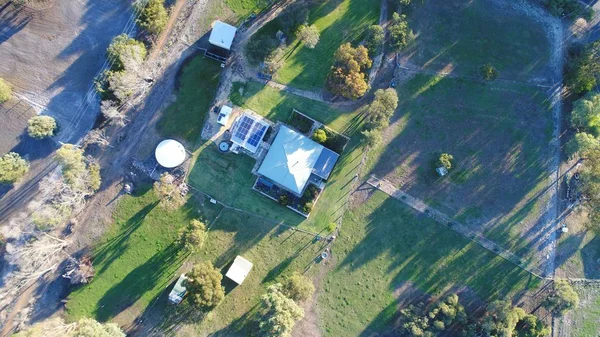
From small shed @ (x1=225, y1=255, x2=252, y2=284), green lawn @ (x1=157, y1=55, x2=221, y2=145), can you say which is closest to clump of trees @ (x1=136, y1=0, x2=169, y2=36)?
green lawn @ (x1=157, y1=55, x2=221, y2=145)

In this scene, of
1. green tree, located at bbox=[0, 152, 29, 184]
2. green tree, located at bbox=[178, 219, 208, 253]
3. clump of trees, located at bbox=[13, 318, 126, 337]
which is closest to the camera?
clump of trees, located at bbox=[13, 318, 126, 337]

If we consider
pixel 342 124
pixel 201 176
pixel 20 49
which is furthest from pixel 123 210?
pixel 342 124

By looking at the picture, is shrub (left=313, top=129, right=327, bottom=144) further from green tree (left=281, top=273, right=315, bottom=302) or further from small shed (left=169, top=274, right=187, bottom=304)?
small shed (left=169, top=274, right=187, bottom=304)

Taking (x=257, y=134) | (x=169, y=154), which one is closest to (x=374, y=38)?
(x=257, y=134)

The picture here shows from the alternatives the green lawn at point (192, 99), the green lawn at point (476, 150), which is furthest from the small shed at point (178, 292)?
the green lawn at point (476, 150)

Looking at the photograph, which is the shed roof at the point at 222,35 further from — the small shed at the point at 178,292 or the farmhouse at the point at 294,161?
the small shed at the point at 178,292

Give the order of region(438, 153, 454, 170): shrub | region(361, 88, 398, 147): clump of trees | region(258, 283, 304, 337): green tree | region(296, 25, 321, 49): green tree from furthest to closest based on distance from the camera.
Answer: region(438, 153, 454, 170): shrub
region(296, 25, 321, 49): green tree
region(361, 88, 398, 147): clump of trees
region(258, 283, 304, 337): green tree

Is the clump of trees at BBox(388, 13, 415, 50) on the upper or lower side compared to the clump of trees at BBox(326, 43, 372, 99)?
upper

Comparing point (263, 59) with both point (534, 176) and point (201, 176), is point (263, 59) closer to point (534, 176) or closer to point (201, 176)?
point (201, 176)

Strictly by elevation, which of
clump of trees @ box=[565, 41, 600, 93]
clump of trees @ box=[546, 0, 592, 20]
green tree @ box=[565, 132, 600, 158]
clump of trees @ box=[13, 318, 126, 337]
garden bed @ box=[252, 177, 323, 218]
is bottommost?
clump of trees @ box=[13, 318, 126, 337]
